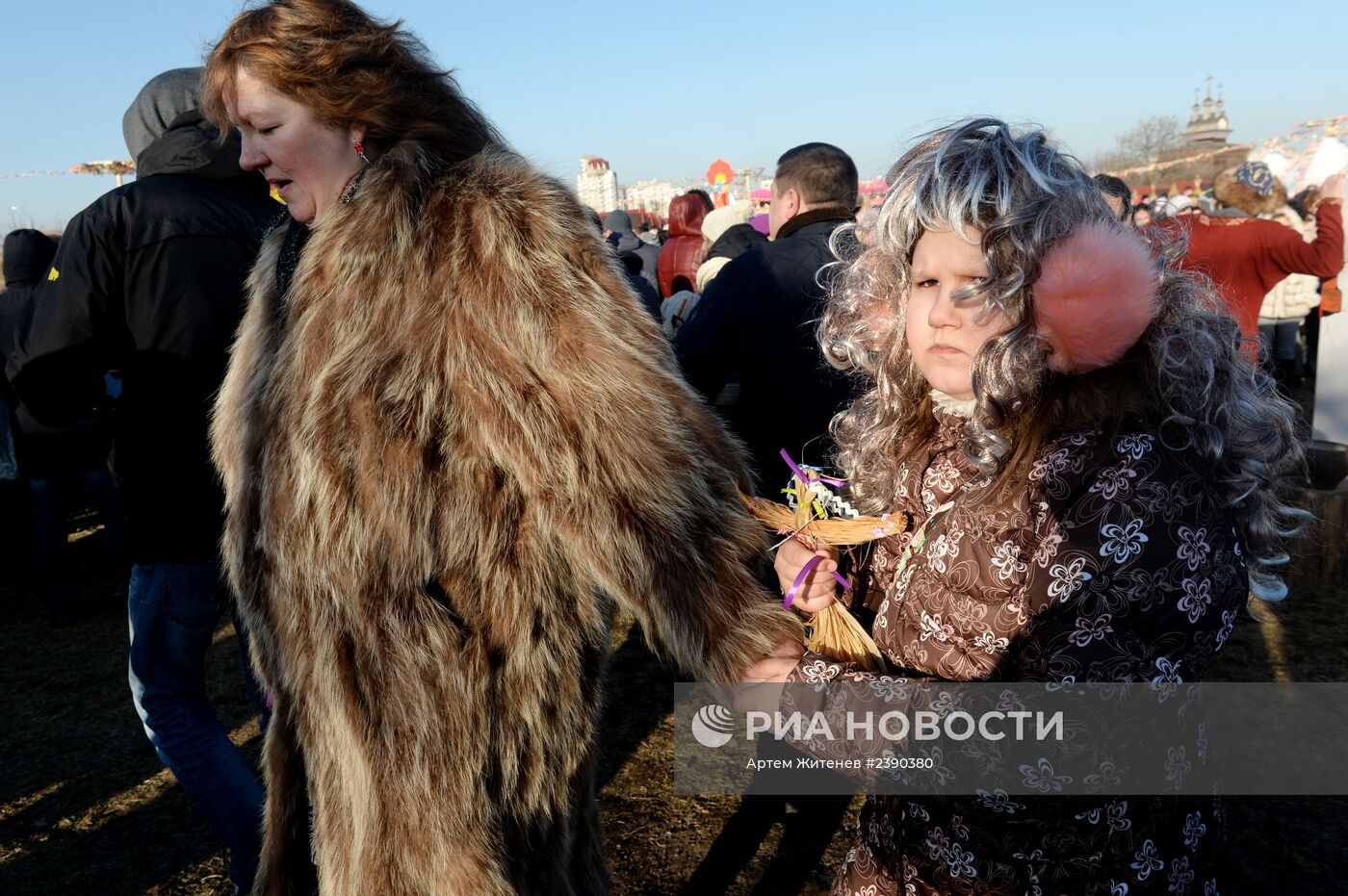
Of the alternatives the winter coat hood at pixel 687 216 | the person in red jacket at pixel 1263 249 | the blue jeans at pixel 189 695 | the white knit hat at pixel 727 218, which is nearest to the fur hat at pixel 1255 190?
the person in red jacket at pixel 1263 249

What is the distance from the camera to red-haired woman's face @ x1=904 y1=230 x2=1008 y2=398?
4.36 feet

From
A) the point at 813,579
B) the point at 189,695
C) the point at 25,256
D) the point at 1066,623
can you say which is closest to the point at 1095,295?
the point at 1066,623

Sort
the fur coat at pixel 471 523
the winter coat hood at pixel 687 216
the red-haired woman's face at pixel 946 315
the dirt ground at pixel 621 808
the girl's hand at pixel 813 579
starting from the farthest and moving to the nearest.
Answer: the winter coat hood at pixel 687 216, the dirt ground at pixel 621 808, the girl's hand at pixel 813 579, the fur coat at pixel 471 523, the red-haired woman's face at pixel 946 315

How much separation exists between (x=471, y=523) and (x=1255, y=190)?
6.90m

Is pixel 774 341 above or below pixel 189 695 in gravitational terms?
above

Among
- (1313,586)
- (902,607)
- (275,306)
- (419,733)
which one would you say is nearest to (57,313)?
(275,306)

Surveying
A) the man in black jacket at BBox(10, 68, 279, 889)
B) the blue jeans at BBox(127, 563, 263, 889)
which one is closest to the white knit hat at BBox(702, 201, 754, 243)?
the man in black jacket at BBox(10, 68, 279, 889)

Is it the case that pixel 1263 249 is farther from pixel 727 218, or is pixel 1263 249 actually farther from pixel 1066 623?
pixel 1066 623

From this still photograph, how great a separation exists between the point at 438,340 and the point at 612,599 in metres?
0.56

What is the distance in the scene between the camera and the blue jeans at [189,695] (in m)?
2.40

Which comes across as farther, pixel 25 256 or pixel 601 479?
pixel 25 256

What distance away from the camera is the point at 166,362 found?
237cm

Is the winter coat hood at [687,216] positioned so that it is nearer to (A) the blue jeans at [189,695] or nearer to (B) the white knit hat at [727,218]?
(B) the white knit hat at [727,218]

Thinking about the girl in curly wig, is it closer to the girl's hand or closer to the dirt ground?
the girl's hand
